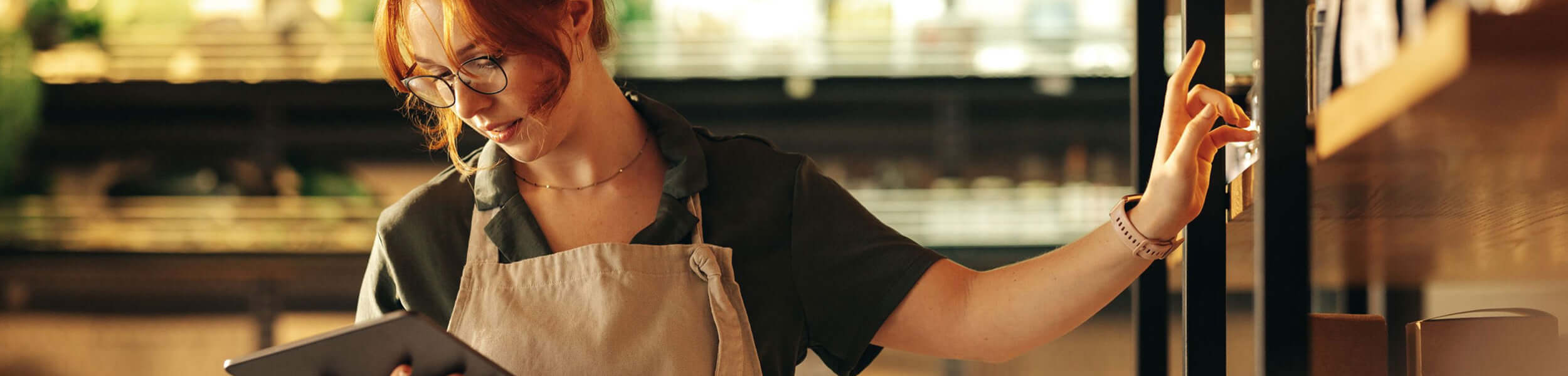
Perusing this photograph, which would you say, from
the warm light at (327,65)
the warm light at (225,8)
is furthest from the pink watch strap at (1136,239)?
the warm light at (225,8)

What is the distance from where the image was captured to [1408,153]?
56 cm

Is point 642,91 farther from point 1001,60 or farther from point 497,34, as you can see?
point 497,34

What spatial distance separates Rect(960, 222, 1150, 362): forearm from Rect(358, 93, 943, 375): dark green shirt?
9 centimetres

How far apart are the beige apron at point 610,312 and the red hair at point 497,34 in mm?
147

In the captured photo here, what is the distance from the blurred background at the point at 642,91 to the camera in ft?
8.77

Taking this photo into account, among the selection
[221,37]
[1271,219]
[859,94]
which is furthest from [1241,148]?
[221,37]

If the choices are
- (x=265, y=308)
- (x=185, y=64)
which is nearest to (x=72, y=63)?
(x=185, y=64)

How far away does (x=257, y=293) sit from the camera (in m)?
2.80

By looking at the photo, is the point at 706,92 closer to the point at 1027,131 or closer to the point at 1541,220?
the point at 1027,131

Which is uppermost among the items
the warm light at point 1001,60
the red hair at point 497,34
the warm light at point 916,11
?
the warm light at point 916,11

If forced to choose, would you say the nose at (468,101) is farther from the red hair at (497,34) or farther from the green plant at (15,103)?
the green plant at (15,103)

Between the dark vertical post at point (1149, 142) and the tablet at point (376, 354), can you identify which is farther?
the dark vertical post at point (1149, 142)

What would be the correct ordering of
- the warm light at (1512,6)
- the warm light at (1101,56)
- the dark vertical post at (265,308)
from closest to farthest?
the warm light at (1512,6)
the warm light at (1101,56)
the dark vertical post at (265,308)

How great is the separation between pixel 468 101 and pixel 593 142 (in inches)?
6.9
